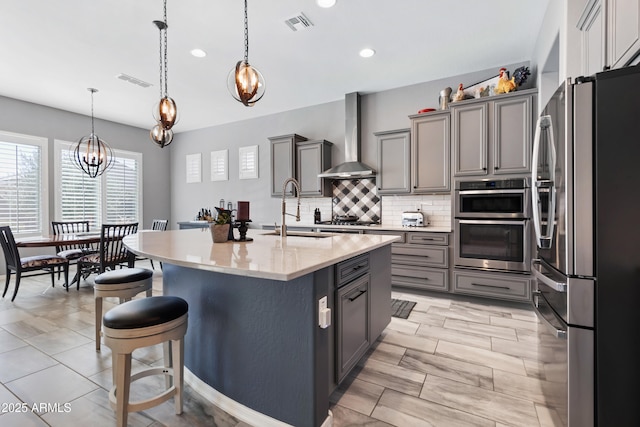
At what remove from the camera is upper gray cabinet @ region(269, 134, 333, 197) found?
4.96 m

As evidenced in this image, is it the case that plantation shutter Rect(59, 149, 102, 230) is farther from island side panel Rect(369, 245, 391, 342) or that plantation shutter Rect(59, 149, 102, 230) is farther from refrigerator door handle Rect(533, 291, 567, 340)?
refrigerator door handle Rect(533, 291, 567, 340)

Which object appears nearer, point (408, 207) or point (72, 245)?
point (408, 207)

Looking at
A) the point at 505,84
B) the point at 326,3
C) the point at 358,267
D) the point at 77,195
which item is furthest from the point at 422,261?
the point at 77,195

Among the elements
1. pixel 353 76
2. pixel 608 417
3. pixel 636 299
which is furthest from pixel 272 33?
pixel 608 417

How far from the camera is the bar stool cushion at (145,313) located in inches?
55.5

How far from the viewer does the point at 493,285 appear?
11.2 ft

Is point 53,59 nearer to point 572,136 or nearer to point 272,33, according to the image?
point 272,33

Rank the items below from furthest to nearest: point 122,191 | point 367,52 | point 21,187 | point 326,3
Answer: point 122,191 → point 21,187 → point 367,52 → point 326,3

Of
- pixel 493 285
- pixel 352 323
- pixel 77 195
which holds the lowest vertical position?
pixel 493 285

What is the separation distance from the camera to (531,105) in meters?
3.30

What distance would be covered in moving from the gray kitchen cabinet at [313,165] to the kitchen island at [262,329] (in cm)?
316

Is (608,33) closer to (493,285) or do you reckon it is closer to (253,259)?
(253,259)

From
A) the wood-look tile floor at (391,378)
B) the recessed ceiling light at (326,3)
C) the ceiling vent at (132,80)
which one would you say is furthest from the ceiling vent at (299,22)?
the wood-look tile floor at (391,378)

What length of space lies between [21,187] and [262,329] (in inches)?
240
